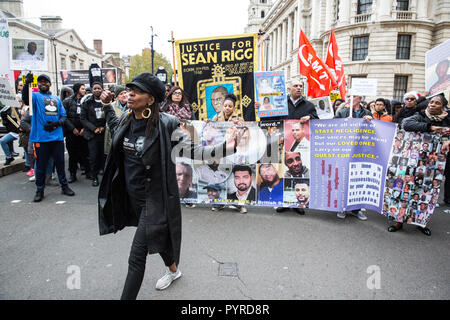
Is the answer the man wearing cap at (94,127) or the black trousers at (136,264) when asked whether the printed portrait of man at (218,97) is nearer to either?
the man wearing cap at (94,127)

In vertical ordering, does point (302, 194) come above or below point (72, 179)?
above

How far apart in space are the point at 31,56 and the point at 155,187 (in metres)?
6.58

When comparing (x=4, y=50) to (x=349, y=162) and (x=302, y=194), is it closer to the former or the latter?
(x=302, y=194)

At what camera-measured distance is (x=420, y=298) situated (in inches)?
110

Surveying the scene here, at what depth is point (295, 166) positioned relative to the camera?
489 centimetres

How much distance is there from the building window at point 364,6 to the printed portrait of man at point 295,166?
35.7 metres

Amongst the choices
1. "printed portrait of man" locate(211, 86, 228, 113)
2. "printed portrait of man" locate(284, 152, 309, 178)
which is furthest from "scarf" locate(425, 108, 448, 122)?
"printed portrait of man" locate(211, 86, 228, 113)

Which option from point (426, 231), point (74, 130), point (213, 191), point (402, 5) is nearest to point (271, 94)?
point (213, 191)

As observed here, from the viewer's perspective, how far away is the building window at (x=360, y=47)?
3292 cm

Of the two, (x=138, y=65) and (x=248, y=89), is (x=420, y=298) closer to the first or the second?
(x=248, y=89)

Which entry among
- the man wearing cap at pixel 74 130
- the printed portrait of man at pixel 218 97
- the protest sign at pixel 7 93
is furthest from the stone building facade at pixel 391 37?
the protest sign at pixel 7 93

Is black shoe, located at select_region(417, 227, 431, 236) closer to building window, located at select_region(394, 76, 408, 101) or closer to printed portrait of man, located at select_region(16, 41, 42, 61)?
printed portrait of man, located at select_region(16, 41, 42, 61)

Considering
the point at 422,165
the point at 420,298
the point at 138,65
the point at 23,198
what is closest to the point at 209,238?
the point at 420,298

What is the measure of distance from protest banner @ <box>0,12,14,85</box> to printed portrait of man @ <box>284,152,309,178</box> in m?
6.38
